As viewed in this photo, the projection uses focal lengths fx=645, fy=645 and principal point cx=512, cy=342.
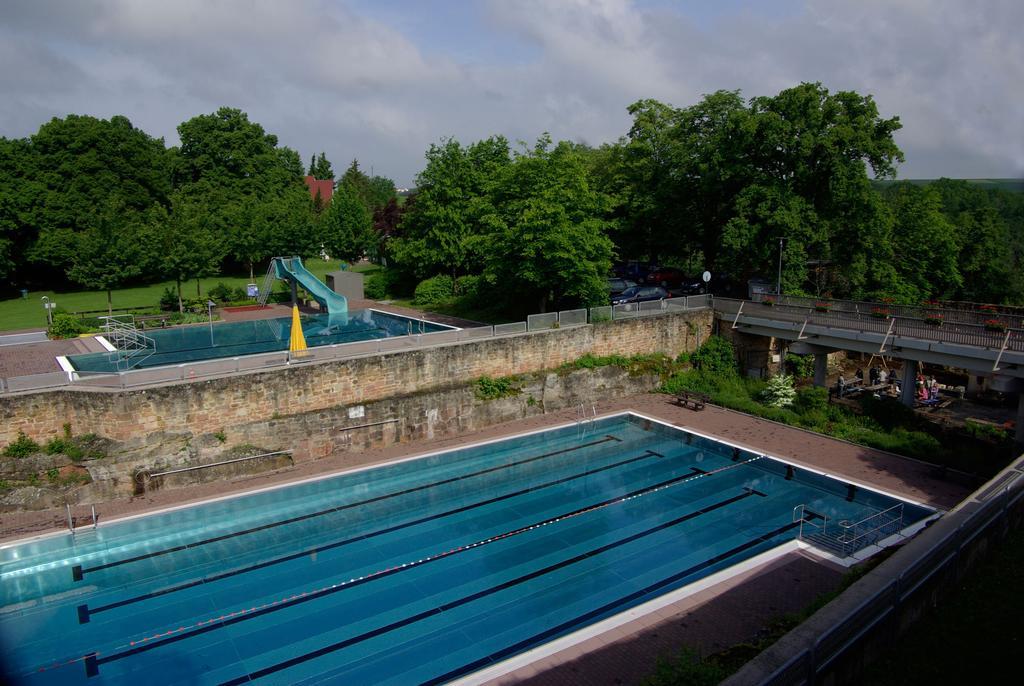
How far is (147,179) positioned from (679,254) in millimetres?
35864

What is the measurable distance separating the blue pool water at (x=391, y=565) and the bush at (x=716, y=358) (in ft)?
24.5

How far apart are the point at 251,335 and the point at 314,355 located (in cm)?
1054

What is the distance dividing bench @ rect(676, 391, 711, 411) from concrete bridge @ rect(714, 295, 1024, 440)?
357 cm

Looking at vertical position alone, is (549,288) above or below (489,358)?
above

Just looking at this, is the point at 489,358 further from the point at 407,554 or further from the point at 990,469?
the point at 990,469

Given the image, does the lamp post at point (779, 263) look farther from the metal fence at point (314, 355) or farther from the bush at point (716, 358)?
the bush at point (716, 358)

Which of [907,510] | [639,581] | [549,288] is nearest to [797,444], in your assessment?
[907,510]

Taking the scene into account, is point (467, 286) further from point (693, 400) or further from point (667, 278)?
point (693, 400)

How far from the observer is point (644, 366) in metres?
24.4

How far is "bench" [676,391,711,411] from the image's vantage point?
73.5 ft

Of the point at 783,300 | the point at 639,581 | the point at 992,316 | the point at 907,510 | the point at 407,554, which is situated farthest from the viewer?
the point at 783,300

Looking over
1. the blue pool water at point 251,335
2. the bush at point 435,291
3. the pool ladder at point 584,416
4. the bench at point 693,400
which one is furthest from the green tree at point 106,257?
the bench at point 693,400

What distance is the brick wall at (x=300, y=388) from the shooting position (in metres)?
15.5

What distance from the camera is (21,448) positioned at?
48.9 ft
